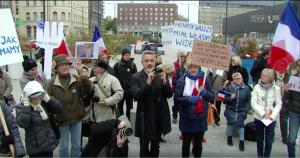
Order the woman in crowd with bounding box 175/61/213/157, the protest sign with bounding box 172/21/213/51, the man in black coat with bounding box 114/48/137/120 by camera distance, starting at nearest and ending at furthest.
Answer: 1. the woman in crowd with bounding box 175/61/213/157
2. the protest sign with bounding box 172/21/213/51
3. the man in black coat with bounding box 114/48/137/120

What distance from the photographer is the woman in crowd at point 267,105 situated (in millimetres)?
5930

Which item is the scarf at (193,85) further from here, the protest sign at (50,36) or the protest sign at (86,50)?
the protest sign at (86,50)

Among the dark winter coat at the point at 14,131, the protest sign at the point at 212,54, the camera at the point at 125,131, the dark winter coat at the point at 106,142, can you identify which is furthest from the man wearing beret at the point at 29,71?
the protest sign at the point at 212,54

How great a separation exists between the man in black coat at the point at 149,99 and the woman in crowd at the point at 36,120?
3.67 ft

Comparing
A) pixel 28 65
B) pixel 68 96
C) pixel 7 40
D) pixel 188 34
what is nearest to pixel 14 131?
pixel 68 96

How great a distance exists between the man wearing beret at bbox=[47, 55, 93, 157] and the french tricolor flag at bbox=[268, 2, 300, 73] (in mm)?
2634

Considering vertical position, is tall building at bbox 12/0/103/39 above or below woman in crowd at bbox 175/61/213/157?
above

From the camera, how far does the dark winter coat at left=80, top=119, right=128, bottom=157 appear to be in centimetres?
420

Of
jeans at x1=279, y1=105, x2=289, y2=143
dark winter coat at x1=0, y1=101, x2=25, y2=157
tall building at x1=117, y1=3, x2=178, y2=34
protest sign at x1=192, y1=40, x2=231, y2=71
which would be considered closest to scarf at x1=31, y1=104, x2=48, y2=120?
dark winter coat at x1=0, y1=101, x2=25, y2=157

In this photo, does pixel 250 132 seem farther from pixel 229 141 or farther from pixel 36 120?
pixel 36 120

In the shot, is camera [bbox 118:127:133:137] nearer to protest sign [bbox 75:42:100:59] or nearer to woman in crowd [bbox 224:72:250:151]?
woman in crowd [bbox 224:72:250:151]

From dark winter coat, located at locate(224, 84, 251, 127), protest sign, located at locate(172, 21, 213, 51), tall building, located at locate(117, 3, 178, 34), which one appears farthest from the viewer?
tall building, located at locate(117, 3, 178, 34)

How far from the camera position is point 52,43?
22.9ft

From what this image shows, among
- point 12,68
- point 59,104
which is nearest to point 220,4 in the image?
point 12,68
